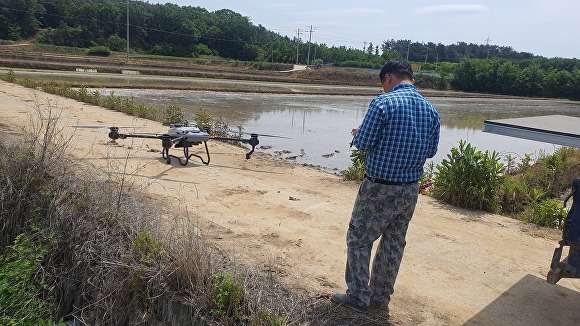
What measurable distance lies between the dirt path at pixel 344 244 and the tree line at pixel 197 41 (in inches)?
2340

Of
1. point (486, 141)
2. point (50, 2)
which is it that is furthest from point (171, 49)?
point (486, 141)

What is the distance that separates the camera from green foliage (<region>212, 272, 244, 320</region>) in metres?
3.17

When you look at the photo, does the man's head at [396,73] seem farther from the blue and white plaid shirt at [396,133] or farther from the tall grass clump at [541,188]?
the tall grass clump at [541,188]

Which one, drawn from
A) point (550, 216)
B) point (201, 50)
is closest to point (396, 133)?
point (550, 216)

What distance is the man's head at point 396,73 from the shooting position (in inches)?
124

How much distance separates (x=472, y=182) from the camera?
6.64m

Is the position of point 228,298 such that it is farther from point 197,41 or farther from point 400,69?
point 197,41

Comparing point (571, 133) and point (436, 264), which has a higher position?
point (571, 133)

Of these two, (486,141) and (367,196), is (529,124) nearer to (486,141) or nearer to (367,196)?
(367,196)

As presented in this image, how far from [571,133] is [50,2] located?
3202 inches

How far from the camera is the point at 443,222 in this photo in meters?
5.87

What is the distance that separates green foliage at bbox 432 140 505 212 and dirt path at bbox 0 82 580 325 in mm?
255

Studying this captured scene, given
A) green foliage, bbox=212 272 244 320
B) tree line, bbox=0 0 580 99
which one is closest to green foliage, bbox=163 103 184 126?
green foliage, bbox=212 272 244 320

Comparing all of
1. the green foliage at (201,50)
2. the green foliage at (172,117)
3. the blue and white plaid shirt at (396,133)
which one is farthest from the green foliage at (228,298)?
the green foliage at (201,50)
